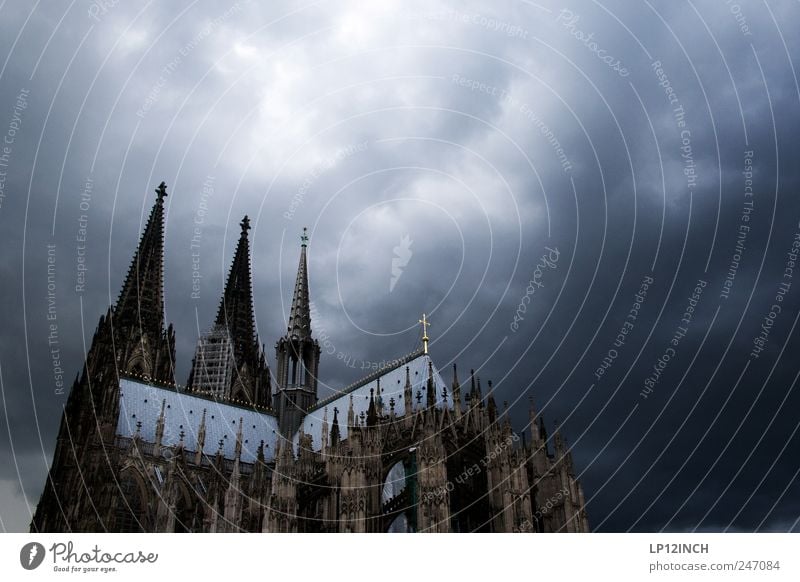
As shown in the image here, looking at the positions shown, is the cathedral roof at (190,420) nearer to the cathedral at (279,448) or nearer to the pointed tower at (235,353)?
the cathedral at (279,448)

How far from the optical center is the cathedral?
27.9 metres

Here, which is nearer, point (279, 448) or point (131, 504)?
A: point (279, 448)

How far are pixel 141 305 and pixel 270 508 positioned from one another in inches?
1097

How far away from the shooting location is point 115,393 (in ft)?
127

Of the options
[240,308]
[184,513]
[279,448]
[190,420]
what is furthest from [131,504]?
[240,308]

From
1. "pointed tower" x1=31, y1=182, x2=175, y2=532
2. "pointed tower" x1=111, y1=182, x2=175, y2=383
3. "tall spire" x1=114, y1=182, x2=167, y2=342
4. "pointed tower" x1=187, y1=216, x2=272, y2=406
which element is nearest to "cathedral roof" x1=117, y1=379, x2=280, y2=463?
"pointed tower" x1=31, y1=182, x2=175, y2=532

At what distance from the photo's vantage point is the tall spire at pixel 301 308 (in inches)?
1966

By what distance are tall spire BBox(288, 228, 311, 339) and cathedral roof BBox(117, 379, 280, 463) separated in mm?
7102

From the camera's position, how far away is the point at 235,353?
5769 centimetres
